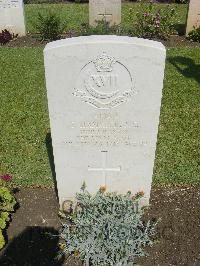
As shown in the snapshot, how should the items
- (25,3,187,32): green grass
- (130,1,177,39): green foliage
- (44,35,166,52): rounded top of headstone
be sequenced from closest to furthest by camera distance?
(44,35,166,52): rounded top of headstone
(130,1,177,39): green foliage
(25,3,187,32): green grass

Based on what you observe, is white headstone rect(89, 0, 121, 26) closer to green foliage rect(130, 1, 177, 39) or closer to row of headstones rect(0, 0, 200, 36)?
row of headstones rect(0, 0, 200, 36)

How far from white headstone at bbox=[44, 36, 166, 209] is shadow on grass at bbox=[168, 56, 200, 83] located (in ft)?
Answer: 15.5

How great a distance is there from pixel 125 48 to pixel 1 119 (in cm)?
409

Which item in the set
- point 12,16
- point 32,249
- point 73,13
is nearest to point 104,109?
point 32,249

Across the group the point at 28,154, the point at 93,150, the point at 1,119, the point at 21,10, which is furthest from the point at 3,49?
the point at 93,150

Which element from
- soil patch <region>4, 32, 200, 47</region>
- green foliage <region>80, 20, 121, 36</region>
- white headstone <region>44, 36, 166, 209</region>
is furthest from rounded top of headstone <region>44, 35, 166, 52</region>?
soil patch <region>4, 32, 200, 47</region>

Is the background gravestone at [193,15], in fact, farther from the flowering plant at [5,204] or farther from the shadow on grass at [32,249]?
the shadow on grass at [32,249]

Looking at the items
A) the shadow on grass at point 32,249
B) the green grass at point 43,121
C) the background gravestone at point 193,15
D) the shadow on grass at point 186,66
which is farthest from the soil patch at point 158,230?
the background gravestone at point 193,15

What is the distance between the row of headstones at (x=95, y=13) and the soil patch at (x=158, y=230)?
23.1 feet

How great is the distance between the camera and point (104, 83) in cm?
350

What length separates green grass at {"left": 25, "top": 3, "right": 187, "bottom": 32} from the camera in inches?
464

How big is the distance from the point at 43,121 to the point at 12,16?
523 centimetres

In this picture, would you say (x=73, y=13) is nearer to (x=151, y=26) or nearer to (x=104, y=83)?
(x=151, y=26)

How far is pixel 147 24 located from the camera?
10.4 m
